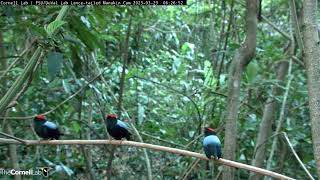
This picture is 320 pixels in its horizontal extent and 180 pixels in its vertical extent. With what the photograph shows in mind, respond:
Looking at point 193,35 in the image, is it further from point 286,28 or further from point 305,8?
point 305,8

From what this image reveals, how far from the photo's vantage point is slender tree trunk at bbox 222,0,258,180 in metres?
2.82

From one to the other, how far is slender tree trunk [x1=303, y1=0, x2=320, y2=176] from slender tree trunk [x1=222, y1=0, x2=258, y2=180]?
602 millimetres

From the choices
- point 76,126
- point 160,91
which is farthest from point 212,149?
point 160,91

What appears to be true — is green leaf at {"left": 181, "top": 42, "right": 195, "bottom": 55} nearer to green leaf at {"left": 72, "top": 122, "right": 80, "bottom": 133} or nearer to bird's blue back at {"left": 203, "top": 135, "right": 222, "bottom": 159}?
green leaf at {"left": 72, "top": 122, "right": 80, "bottom": 133}

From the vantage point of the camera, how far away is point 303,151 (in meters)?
4.65

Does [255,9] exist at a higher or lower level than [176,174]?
higher

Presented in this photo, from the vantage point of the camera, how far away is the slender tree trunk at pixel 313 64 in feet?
7.01

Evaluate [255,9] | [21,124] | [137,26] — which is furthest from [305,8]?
[21,124]

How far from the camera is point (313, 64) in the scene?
219 centimetres

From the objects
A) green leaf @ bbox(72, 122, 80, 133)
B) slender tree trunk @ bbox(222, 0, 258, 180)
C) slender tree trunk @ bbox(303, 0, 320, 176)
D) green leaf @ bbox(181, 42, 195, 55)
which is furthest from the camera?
green leaf @ bbox(181, 42, 195, 55)

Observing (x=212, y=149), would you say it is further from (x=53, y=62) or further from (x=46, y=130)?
(x=46, y=130)

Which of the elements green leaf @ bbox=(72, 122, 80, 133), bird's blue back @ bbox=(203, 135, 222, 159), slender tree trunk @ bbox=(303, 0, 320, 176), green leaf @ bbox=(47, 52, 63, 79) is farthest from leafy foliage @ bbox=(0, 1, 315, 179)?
slender tree trunk @ bbox=(303, 0, 320, 176)

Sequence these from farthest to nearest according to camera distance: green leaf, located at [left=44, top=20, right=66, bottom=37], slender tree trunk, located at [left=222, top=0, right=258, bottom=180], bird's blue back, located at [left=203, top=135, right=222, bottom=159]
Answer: slender tree trunk, located at [left=222, top=0, right=258, bottom=180], bird's blue back, located at [left=203, top=135, right=222, bottom=159], green leaf, located at [left=44, top=20, right=66, bottom=37]

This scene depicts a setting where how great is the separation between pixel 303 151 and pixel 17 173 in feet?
8.97
